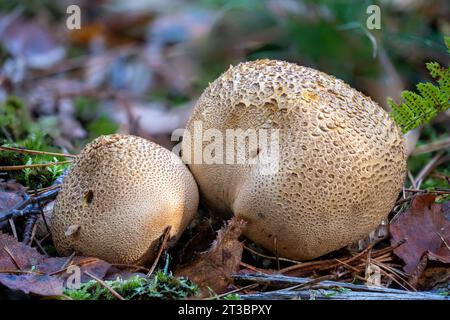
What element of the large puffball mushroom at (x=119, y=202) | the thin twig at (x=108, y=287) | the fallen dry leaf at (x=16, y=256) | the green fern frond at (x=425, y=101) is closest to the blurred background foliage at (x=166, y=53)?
the green fern frond at (x=425, y=101)

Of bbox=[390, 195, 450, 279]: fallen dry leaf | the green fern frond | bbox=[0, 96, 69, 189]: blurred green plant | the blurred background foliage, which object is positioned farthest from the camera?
the blurred background foliage

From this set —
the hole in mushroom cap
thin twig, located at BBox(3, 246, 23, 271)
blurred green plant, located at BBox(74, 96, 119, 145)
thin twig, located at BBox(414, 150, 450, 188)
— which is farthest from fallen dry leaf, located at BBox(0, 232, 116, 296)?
thin twig, located at BBox(414, 150, 450, 188)

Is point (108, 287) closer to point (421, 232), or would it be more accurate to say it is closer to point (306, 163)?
point (306, 163)

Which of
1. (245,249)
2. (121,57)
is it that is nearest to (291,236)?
(245,249)

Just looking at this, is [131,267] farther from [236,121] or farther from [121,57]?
[121,57]

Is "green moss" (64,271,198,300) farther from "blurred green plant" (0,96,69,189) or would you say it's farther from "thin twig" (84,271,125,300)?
"blurred green plant" (0,96,69,189)

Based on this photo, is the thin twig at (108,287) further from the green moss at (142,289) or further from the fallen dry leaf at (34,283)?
the fallen dry leaf at (34,283)
